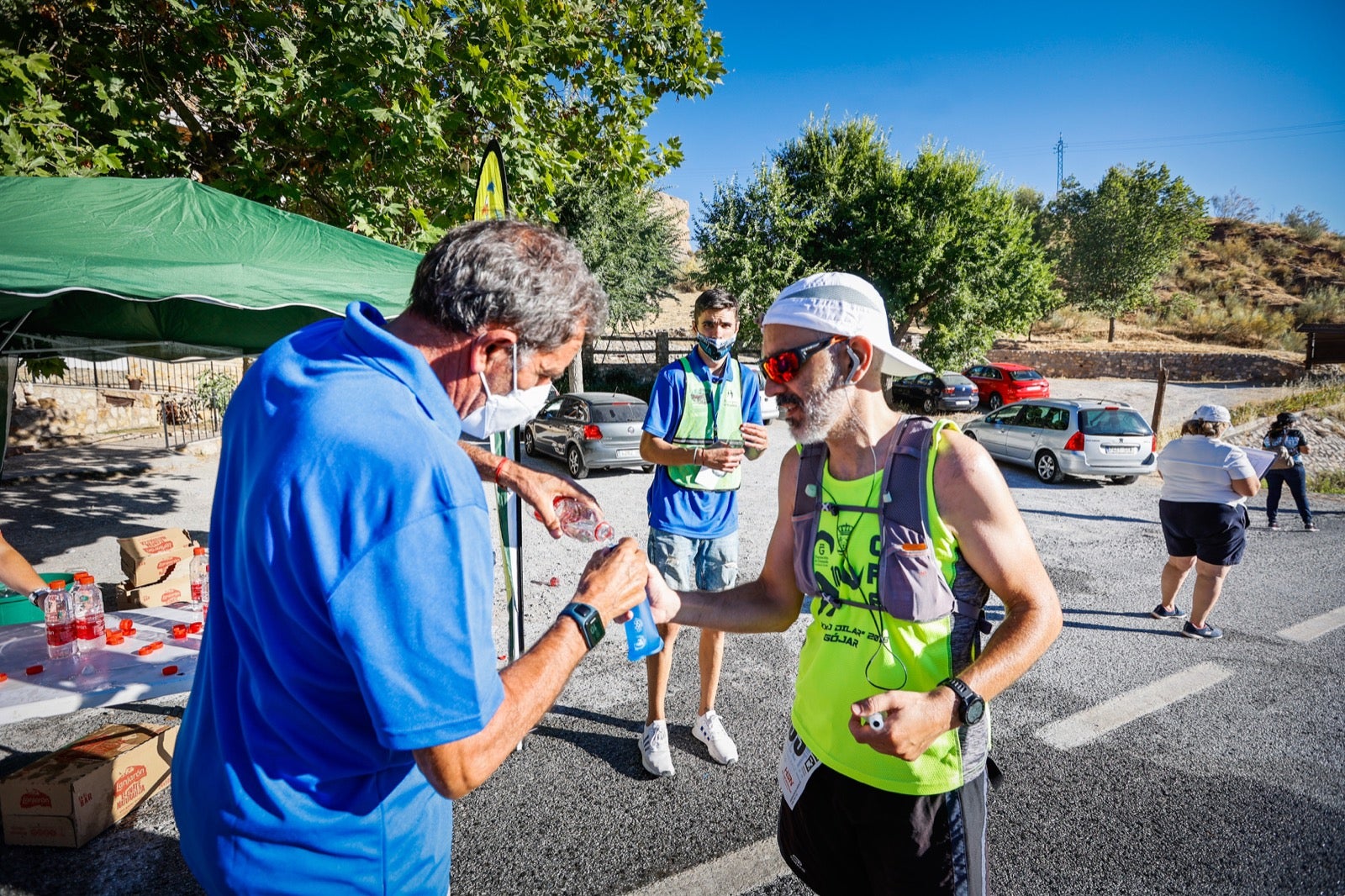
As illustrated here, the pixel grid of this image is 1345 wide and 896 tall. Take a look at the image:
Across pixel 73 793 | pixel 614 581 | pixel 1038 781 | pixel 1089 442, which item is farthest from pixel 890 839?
pixel 1089 442

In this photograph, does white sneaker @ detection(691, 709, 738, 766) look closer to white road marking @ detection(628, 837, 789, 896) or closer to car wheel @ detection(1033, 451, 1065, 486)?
white road marking @ detection(628, 837, 789, 896)

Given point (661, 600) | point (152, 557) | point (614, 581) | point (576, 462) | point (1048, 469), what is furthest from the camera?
point (576, 462)

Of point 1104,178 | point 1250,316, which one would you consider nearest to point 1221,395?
point 1250,316

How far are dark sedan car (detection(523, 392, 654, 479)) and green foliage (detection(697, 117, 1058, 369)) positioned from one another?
1062 centimetres

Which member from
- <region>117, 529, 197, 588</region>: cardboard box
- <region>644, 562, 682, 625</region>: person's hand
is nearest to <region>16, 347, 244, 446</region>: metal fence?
<region>117, 529, 197, 588</region>: cardboard box

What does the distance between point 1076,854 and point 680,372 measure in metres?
3.05

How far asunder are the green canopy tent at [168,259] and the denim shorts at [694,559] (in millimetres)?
2244

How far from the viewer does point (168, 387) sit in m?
16.2

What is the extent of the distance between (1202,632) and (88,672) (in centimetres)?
737

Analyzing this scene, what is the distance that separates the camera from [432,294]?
133 cm

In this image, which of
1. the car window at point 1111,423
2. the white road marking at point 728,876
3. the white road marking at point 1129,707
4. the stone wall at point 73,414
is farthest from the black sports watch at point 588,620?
the stone wall at point 73,414

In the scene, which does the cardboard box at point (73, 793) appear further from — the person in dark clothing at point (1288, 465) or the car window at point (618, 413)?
the person in dark clothing at point (1288, 465)

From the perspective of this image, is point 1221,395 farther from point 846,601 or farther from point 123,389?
point 123,389

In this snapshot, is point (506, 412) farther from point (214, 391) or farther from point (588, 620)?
point (214, 391)
